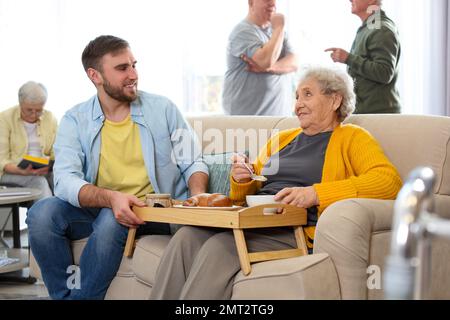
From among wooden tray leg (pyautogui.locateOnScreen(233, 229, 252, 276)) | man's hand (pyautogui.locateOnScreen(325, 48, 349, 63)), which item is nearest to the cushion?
wooden tray leg (pyautogui.locateOnScreen(233, 229, 252, 276))

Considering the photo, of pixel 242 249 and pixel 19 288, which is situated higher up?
pixel 242 249

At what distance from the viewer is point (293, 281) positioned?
7.22 ft

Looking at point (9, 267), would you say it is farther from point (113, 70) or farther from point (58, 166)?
point (113, 70)

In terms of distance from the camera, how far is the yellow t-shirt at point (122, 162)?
298 centimetres

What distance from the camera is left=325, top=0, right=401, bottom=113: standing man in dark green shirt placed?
3729 mm

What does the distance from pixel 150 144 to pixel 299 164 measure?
0.62 metres

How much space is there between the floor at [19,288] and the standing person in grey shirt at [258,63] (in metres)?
1.39

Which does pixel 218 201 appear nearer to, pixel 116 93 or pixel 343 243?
pixel 343 243

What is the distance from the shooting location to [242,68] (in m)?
4.30

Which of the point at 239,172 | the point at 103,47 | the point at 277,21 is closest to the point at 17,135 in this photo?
the point at 277,21

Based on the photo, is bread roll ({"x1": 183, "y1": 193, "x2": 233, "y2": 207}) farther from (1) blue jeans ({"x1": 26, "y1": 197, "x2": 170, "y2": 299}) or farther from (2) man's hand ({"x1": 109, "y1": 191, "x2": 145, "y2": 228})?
(1) blue jeans ({"x1": 26, "y1": 197, "x2": 170, "y2": 299})

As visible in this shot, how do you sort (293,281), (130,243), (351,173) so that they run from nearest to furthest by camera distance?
(293,281), (351,173), (130,243)

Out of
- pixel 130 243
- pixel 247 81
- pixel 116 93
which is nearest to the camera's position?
pixel 130 243

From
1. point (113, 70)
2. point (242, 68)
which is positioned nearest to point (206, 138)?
point (113, 70)
